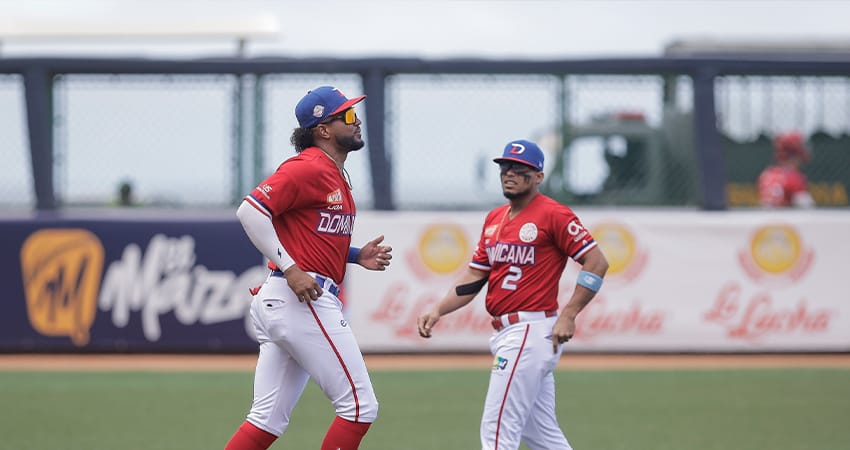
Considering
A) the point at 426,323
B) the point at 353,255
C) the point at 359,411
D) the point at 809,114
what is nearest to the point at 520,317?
the point at 426,323

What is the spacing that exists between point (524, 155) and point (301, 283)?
1.54m

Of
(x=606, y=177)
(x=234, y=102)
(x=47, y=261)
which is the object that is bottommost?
(x=47, y=261)

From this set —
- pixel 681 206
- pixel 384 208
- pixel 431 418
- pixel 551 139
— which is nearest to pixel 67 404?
pixel 431 418

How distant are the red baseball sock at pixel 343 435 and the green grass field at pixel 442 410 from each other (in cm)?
221

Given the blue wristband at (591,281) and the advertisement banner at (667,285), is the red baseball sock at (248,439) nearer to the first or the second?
the blue wristband at (591,281)

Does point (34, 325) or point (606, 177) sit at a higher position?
point (606, 177)

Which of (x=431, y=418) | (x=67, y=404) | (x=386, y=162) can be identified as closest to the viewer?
(x=431, y=418)

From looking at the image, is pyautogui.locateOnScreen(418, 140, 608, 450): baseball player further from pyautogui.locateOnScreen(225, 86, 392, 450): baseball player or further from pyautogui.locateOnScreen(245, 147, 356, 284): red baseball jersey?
pyautogui.locateOnScreen(245, 147, 356, 284): red baseball jersey

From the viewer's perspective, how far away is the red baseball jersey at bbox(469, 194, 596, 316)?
243 inches

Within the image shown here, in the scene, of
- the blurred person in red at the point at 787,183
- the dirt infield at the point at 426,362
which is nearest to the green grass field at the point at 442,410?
the dirt infield at the point at 426,362

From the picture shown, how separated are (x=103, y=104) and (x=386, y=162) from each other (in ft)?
10.9

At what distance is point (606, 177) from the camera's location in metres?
13.2

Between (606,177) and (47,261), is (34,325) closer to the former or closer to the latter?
(47,261)

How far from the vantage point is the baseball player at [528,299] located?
238 inches
